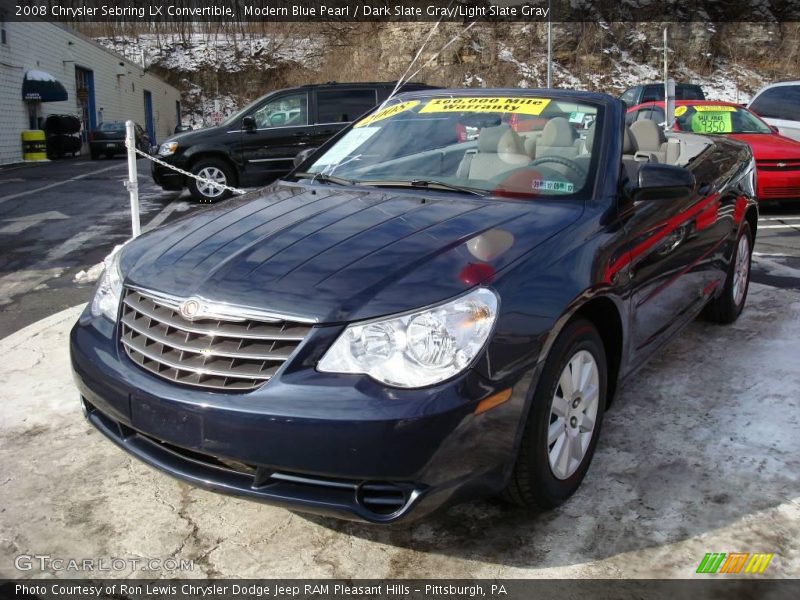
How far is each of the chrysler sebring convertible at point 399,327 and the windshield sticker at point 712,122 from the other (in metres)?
7.69

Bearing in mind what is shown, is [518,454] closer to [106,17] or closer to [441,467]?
[441,467]

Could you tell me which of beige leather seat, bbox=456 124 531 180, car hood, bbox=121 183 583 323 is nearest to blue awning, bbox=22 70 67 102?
car hood, bbox=121 183 583 323

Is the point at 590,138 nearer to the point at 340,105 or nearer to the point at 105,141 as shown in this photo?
the point at 340,105

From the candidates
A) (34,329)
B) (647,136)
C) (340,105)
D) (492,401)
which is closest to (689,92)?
(340,105)

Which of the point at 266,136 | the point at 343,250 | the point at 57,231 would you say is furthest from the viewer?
the point at 266,136

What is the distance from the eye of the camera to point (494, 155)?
3.54 meters

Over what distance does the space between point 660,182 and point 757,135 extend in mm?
8114

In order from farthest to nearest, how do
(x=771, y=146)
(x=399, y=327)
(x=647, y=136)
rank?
(x=771, y=146) < (x=647, y=136) < (x=399, y=327)

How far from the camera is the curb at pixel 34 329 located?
185 inches

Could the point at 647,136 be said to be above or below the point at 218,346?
above

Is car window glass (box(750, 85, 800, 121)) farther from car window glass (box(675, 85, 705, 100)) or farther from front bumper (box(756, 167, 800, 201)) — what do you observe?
car window glass (box(675, 85, 705, 100))

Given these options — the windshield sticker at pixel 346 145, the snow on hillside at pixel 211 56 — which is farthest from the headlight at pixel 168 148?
the snow on hillside at pixel 211 56

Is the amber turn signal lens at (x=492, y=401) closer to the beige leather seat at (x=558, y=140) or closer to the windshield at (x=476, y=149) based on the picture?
the windshield at (x=476, y=149)

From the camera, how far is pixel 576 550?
2.55m
